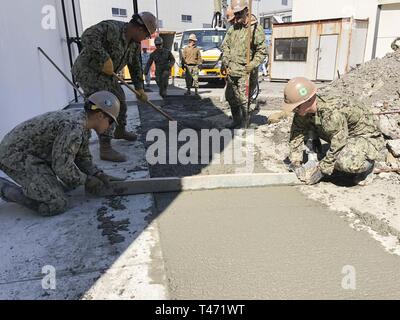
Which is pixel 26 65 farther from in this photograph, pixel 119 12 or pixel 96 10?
pixel 119 12

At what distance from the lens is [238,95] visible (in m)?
5.30

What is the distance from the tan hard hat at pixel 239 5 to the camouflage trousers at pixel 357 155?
2.67 meters

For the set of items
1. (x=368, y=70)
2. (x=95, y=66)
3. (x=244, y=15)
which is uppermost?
(x=244, y=15)

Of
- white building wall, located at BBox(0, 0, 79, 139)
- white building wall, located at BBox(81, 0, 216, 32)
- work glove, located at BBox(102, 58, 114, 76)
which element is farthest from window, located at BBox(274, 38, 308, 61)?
white building wall, located at BBox(81, 0, 216, 32)

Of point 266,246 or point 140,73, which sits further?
point 140,73

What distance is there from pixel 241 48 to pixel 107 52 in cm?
217

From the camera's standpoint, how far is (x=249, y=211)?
291cm

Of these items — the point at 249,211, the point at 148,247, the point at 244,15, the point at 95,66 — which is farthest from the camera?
the point at 244,15

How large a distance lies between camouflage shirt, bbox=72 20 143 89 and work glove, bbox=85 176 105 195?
4.46ft

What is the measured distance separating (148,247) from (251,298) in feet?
2.56

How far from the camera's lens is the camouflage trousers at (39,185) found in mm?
2652

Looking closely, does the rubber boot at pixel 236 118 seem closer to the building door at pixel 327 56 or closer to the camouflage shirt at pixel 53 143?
the camouflage shirt at pixel 53 143
